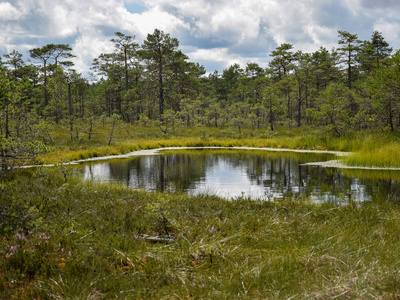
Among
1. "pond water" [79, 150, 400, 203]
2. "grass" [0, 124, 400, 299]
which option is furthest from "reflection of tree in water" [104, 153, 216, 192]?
"grass" [0, 124, 400, 299]

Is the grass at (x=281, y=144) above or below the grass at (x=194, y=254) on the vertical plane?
above

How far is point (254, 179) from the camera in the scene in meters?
12.6

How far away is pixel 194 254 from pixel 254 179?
8844 mm

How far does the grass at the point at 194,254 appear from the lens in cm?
322

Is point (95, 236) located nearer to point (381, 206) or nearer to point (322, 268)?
point (322, 268)

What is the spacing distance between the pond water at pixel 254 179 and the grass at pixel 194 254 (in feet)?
8.53

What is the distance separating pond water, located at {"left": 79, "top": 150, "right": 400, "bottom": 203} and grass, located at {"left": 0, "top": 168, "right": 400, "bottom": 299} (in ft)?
8.53

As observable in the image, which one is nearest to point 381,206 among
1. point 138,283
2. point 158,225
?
point 158,225

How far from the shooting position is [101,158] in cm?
2000

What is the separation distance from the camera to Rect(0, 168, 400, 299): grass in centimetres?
322

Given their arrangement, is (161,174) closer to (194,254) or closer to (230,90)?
(194,254)

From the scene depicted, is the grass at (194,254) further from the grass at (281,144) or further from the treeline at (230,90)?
the treeline at (230,90)

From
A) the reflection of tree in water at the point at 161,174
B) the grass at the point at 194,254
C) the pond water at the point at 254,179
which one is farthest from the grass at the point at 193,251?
the reflection of tree in water at the point at 161,174

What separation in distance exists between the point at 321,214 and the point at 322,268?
11.1ft
